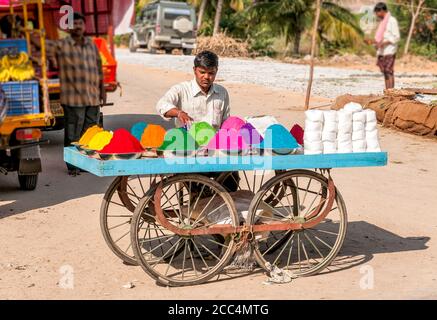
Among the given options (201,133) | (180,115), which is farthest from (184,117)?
(201,133)

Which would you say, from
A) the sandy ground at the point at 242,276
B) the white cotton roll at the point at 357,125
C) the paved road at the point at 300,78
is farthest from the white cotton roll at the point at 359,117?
the paved road at the point at 300,78

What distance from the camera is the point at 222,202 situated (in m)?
5.74

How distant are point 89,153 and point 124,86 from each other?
51.8 ft

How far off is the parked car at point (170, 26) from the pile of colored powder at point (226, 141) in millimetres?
30824

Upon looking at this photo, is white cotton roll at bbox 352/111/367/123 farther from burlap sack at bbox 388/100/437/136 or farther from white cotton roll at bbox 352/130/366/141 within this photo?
burlap sack at bbox 388/100/437/136

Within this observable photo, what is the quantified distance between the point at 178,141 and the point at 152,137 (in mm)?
253

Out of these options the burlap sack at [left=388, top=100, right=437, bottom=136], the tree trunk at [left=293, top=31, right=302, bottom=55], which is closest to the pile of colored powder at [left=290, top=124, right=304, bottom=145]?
the burlap sack at [left=388, top=100, right=437, bottom=136]

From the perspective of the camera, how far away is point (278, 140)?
17.9 ft

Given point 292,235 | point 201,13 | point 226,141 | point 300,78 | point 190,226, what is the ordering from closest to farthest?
point 226,141, point 190,226, point 292,235, point 300,78, point 201,13

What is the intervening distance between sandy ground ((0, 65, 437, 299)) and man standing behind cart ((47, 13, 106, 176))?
0.68m

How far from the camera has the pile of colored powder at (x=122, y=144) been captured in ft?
17.2

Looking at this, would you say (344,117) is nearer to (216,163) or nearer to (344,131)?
(344,131)
